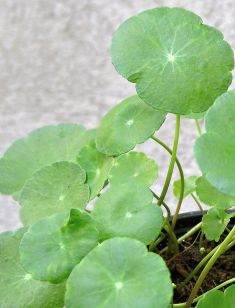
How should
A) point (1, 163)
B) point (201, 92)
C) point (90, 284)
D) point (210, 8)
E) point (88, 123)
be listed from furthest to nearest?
1. point (210, 8)
2. point (88, 123)
3. point (1, 163)
4. point (201, 92)
5. point (90, 284)

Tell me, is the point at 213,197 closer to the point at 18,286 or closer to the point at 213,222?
the point at 213,222

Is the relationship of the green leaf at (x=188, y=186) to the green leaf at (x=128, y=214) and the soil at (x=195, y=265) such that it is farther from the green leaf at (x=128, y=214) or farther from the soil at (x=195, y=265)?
the green leaf at (x=128, y=214)

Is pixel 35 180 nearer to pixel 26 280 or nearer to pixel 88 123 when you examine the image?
pixel 26 280

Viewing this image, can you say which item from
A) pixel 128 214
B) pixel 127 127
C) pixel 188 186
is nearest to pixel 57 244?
pixel 128 214

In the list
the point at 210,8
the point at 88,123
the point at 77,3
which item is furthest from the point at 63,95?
the point at 210,8

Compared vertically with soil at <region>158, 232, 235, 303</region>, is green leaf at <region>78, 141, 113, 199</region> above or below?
above

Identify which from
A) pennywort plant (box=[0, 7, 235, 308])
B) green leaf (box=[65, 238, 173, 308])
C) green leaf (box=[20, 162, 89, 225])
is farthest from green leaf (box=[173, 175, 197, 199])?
green leaf (box=[65, 238, 173, 308])

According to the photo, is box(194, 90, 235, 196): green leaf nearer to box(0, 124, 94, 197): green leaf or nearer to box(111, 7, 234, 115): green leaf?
box(111, 7, 234, 115): green leaf
